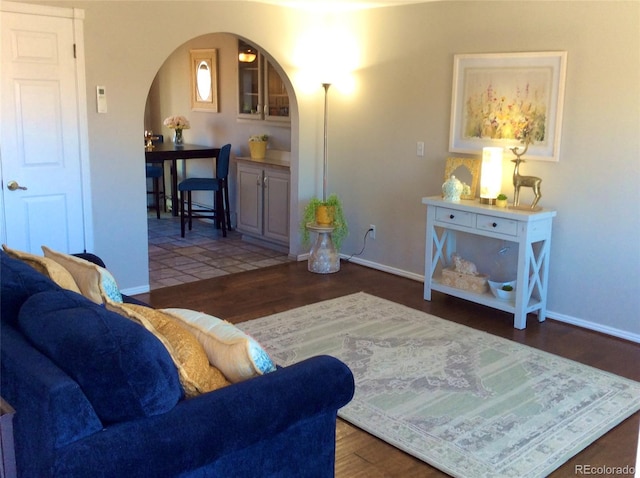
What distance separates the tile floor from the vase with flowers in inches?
43.1

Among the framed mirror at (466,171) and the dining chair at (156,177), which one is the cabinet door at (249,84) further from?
the framed mirror at (466,171)

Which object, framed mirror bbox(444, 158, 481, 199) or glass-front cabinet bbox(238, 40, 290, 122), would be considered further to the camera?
glass-front cabinet bbox(238, 40, 290, 122)

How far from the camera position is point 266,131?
23.7 feet

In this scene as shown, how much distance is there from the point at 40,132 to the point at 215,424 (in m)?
3.25

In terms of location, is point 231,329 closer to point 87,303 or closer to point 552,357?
point 87,303

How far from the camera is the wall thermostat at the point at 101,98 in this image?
4.60m

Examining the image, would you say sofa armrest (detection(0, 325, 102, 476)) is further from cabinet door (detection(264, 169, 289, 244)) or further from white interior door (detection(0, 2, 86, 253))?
cabinet door (detection(264, 169, 289, 244))

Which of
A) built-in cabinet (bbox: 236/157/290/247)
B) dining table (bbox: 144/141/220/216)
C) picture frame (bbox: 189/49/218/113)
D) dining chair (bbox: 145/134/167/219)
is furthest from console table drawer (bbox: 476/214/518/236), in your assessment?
dining chair (bbox: 145/134/167/219)

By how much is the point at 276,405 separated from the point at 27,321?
31.3 inches

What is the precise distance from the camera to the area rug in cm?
287

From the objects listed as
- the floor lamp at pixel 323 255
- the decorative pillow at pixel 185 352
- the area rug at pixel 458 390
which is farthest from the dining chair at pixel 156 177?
the decorative pillow at pixel 185 352

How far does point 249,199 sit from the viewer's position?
6906mm

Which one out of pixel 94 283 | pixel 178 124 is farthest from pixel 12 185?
pixel 178 124

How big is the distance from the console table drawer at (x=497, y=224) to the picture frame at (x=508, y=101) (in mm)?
559
